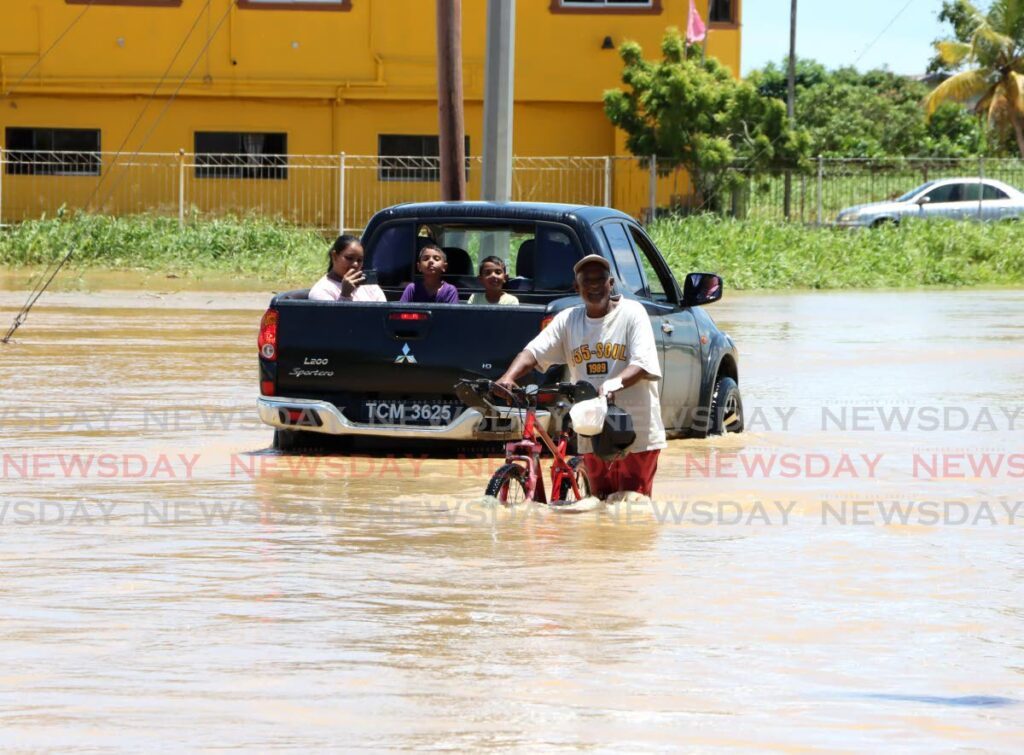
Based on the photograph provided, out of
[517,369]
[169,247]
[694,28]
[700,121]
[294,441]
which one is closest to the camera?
[517,369]

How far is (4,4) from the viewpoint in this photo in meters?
36.9

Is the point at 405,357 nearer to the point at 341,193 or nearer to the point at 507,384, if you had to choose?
the point at 507,384

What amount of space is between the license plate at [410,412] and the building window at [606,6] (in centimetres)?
2643

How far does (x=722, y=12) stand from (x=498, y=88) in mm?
21975

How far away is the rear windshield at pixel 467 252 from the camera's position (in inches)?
476

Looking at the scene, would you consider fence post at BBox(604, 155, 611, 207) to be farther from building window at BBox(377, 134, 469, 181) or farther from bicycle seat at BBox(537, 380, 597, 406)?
bicycle seat at BBox(537, 380, 597, 406)

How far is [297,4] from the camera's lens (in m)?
37.2

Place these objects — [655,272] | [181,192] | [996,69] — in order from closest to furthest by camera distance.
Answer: [655,272] < [181,192] < [996,69]

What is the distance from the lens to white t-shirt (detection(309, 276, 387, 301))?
1220 cm

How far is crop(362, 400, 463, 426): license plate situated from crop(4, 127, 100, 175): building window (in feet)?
89.4

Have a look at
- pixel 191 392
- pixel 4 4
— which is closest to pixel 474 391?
pixel 191 392

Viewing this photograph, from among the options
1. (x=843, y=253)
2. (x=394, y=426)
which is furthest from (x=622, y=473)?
(x=843, y=253)

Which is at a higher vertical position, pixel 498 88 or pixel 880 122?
pixel 880 122

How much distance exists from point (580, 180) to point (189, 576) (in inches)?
1121
